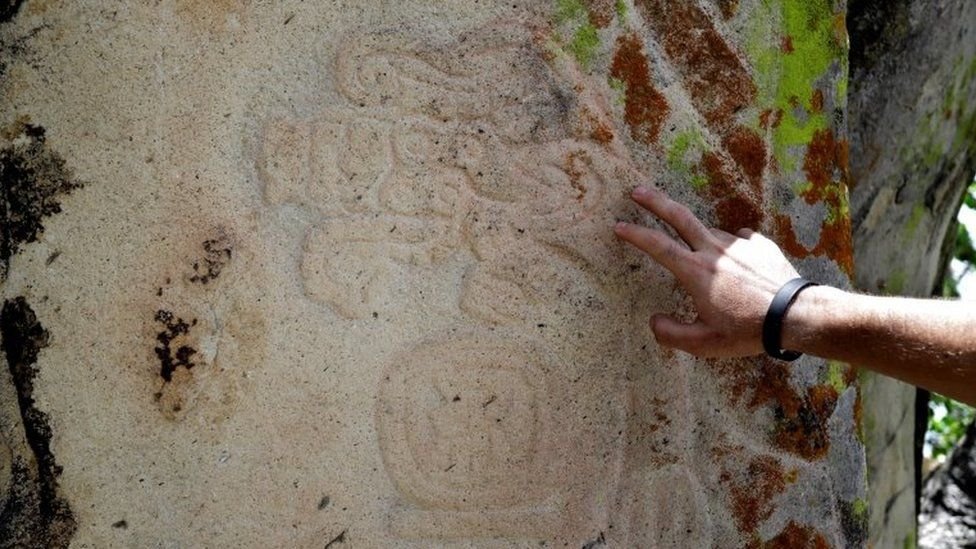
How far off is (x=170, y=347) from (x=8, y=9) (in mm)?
456

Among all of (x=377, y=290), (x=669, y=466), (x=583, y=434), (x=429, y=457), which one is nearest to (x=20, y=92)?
(x=377, y=290)

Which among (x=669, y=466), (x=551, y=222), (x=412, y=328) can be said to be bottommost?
(x=669, y=466)

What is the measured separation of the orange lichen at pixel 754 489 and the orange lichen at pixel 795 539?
3 cm

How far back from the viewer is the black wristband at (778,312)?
4.82ft

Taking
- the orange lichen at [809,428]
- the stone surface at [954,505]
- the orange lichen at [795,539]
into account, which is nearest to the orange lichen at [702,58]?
the orange lichen at [809,428]

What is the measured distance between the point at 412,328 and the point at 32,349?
0.47 meters

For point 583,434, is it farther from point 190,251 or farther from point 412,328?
point 190,251

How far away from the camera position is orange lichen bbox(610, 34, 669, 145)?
164 centimetres

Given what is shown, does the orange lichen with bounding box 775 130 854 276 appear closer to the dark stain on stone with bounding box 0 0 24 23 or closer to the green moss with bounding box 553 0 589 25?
the green moss with bounding box 553 0 589 25

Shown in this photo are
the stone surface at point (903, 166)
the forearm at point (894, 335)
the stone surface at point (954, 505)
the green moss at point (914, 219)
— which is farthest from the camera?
the stone surface at point (954, 505)

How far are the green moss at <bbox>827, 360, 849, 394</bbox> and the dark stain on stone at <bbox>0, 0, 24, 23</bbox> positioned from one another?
3.84 feet

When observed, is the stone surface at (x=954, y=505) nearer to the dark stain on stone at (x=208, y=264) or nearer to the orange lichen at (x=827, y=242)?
the orange lichen at (x=827, y=242)

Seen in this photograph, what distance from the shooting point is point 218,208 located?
5.03 ft

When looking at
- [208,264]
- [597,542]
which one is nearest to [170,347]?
[208,264]
